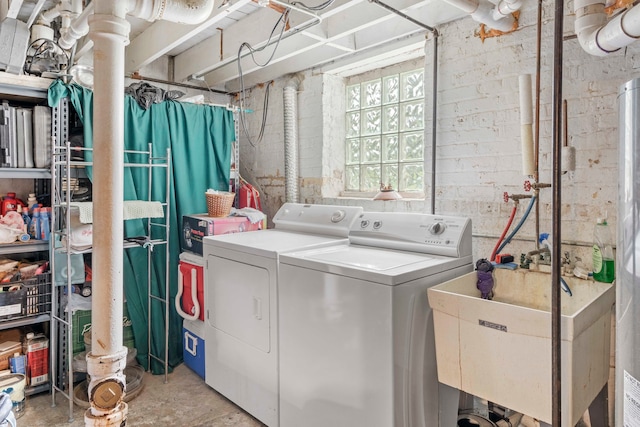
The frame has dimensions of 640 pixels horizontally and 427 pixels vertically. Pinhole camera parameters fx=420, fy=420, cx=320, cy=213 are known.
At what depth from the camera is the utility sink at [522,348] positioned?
1.37m

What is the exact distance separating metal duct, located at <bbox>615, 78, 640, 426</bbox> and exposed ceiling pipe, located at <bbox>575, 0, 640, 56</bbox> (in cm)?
83

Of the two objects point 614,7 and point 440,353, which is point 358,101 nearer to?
point 614,7

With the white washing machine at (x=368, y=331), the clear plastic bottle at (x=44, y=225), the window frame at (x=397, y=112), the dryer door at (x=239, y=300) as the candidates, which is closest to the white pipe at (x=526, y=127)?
the white washing machine at (x=368, y=331)

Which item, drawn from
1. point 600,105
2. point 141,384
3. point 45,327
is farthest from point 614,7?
point 45,327

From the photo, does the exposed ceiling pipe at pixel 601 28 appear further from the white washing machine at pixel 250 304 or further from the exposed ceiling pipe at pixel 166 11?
the exposed ceiling pipe at pixel 166 11

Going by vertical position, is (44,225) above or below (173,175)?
below

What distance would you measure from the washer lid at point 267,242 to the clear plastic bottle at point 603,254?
1.22 meters

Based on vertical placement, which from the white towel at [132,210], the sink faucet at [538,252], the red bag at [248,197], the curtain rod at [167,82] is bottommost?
the sink faucet at [538,252]

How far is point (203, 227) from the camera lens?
9.14 ft

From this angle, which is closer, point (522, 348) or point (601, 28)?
point (522, 348)

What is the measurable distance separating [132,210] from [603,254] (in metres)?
2.46

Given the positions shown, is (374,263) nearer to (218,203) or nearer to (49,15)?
(218,203)

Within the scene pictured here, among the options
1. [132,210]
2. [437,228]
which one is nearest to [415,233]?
[437,228]

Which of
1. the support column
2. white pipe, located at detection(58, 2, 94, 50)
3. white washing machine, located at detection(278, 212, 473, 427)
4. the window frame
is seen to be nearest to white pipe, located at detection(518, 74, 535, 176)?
white washing machine, located at detection(278, 212, 473, 427)
